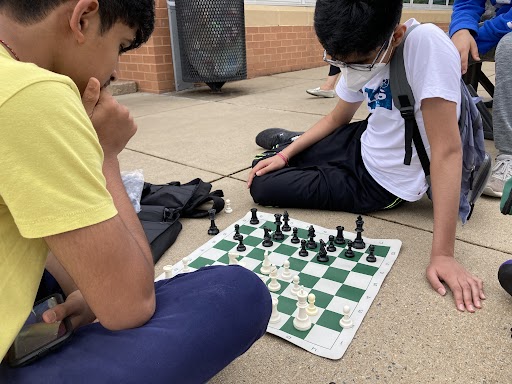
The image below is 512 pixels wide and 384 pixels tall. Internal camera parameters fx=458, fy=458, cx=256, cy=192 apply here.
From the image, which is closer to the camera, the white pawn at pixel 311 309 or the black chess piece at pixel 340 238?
the white pawn at pixel 311 309

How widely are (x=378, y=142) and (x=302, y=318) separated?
45.5 inches

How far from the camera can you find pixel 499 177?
2.62 m

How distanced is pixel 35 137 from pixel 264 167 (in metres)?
1.93

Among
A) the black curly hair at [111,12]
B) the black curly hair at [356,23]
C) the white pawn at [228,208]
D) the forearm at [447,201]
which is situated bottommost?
the white pawn at [228,208]

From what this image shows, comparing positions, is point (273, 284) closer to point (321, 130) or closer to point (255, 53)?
point (321, 130)

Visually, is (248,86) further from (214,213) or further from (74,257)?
(74,257)

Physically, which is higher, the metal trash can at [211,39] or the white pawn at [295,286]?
the metal trash can at [211,39]

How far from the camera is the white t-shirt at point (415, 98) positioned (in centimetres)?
183

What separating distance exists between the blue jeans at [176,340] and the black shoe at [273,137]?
7.41 feet

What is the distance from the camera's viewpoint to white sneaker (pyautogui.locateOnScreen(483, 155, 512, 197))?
102 inches

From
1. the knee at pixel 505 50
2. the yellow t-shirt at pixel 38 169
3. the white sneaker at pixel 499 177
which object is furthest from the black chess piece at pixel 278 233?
the knee at pixel 505 50

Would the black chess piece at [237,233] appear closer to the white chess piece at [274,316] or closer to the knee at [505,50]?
the white chess piece at [274,316]

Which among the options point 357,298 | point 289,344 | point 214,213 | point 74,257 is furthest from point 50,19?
point 214,213

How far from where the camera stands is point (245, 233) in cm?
229
